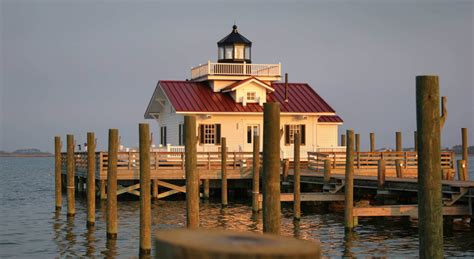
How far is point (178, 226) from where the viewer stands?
28.3 metres

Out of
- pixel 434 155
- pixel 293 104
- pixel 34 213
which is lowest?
pixel 34 213

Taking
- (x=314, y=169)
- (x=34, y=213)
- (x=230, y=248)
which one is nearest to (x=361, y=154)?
(x=314, y=169)

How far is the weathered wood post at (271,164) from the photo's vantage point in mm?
10742

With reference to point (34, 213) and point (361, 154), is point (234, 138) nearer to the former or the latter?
point (361, 154)

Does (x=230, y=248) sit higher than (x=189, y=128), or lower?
lower

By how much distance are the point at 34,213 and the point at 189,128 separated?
2115 cm

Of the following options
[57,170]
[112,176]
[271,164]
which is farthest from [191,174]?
[57,170]

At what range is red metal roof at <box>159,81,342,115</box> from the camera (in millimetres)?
42656

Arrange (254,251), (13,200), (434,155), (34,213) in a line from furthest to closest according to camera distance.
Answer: (13,200) → (34,213) → (434,155) → (254,251)

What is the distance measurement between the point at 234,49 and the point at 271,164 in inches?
1361

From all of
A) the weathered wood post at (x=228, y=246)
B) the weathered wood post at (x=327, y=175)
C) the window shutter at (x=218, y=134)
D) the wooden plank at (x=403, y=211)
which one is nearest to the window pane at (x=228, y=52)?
the window shutter at (x=218, y=134)

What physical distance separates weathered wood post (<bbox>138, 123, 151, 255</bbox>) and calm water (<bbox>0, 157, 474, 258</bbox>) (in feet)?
7.70

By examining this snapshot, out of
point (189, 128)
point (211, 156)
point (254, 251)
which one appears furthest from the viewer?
point (211, 156)

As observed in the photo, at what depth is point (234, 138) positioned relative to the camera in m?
43.0
